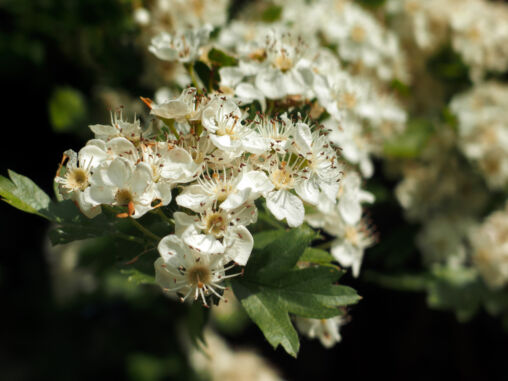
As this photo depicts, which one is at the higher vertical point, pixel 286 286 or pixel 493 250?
pixel 286 286

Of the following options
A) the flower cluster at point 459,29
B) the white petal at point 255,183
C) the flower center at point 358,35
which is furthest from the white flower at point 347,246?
the flower cluster at point 459,29

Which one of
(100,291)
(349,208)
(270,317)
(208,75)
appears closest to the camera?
(270,317)

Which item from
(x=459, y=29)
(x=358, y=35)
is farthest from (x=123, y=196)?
(x=459, y=29)

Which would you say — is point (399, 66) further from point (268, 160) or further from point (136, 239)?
point (136, 239)

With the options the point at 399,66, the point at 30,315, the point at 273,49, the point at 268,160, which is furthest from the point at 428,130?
the point at 30,315

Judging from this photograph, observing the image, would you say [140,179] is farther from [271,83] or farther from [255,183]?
[271,83]

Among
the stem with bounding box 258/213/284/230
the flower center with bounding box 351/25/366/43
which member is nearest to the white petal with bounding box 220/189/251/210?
the stem with bounding box 258/213/284/230
